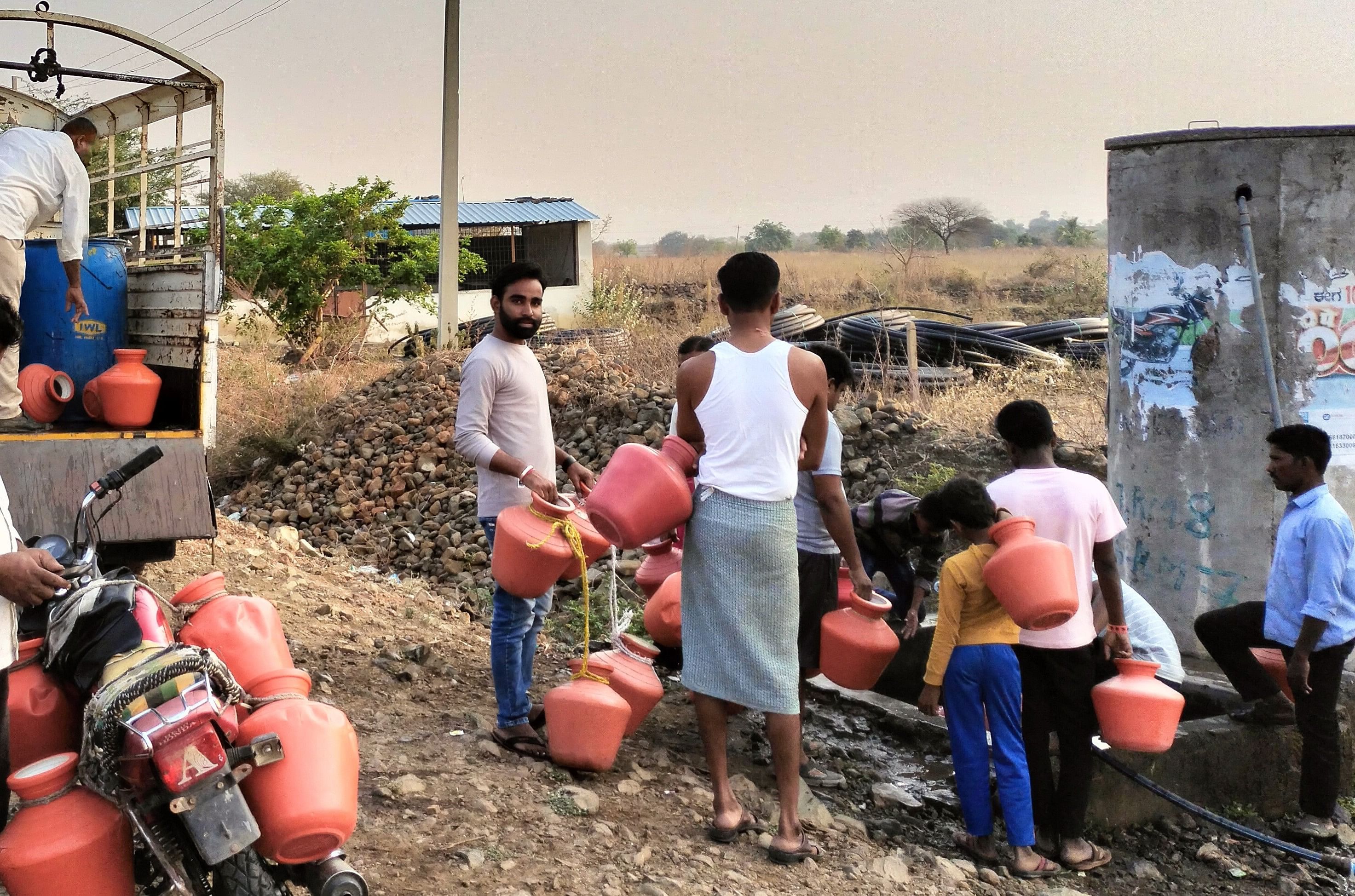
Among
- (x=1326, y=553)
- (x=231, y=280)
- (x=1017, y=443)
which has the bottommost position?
(x=1326, y=553)

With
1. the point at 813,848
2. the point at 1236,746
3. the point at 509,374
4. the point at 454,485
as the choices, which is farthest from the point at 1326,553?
the point at 454,485

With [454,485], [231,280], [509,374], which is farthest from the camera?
[231,280]

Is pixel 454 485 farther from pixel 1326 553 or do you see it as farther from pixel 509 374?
pixel 1326 553

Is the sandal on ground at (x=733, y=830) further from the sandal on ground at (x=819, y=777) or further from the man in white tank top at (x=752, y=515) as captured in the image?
the sandal on ground at (x=819, y=777)

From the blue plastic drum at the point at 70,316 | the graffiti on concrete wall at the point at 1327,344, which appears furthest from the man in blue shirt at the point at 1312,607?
the blue plastic drum at the point at 70,316

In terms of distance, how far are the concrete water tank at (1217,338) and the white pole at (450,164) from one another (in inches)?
373

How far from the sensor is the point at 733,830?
11.6ft

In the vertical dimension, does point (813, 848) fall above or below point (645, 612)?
below

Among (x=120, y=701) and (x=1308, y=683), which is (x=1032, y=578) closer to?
(x=1308, y=683)

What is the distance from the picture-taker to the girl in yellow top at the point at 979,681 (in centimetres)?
363

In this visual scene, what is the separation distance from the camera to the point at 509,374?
4008 millimetres

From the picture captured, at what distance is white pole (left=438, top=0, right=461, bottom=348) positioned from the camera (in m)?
14.0

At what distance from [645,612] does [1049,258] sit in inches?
1160

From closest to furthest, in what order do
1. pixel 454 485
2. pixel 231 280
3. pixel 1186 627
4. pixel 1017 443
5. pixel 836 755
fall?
pixel 1017 443, pixel 836 755, pixel 1186 627, pixel 454 485, pixel 231 280
